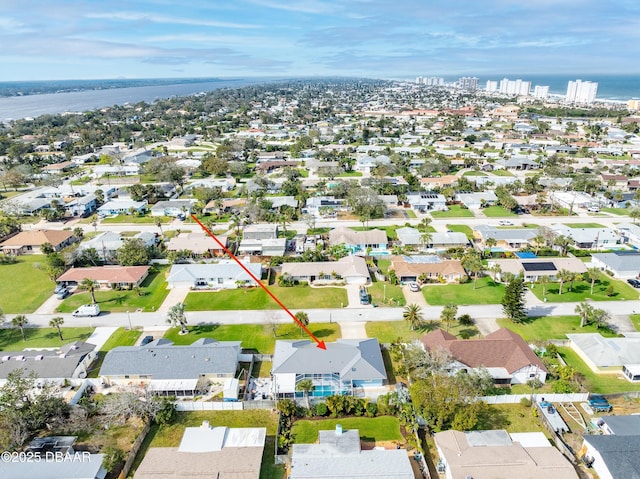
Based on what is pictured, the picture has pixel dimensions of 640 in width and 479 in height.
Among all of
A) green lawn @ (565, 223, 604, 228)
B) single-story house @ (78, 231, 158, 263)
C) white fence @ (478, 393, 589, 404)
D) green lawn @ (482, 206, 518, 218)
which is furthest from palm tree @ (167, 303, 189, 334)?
green lawn @ (565, 223, 604, 228)

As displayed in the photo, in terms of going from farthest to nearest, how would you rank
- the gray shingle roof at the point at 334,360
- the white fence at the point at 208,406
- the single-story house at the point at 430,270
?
the single-story house at the point at 430,270
the gray shingle roof at the point at 334,360
the white fence at the point at 208,406

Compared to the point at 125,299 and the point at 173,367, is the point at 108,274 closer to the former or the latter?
the point at 125,299

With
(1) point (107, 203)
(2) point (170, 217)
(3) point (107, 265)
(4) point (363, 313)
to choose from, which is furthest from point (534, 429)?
(1) point (107, 203)

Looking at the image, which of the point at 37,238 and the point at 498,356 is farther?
the point at 37,238

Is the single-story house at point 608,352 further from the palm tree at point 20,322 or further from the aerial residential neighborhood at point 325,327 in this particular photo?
the palm tree at point 20,322

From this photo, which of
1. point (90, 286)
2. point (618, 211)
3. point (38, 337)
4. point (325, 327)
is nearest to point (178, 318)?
point (90, 286)

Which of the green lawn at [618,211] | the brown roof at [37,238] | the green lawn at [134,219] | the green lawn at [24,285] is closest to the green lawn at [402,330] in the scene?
the green lawn at [24,285]
